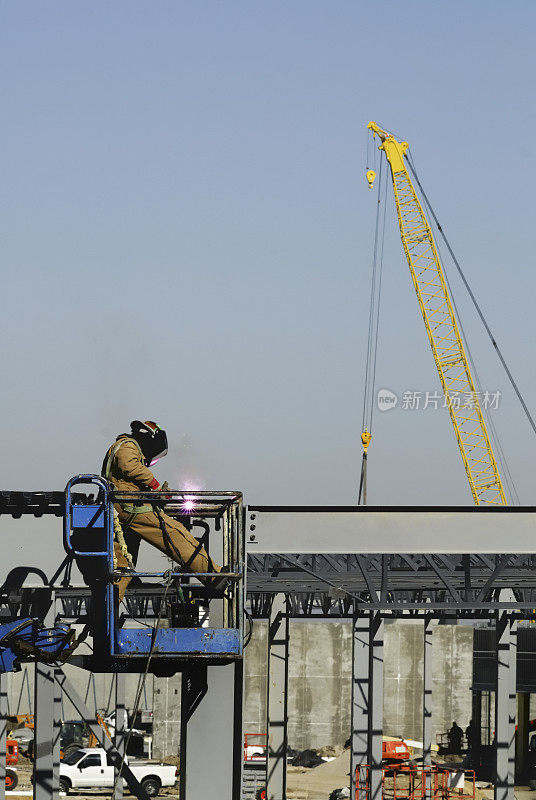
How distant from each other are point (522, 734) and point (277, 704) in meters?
22.8

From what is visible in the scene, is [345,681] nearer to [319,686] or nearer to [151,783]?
[319,686]

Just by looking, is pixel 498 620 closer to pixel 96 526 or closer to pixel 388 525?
pixel 388 525

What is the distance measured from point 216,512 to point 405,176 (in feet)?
218

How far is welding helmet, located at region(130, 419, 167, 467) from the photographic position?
1230 cm

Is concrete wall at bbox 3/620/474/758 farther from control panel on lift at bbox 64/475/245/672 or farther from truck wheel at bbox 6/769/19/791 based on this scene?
control panel on lift at bbox 64/475/245/672

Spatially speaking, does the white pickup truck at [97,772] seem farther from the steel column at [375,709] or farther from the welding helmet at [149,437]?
the welding helmet at [149,437]

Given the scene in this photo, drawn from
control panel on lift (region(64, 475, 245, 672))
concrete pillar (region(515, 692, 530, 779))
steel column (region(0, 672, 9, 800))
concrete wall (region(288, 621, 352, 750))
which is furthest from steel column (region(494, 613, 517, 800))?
concrete wall (region(288, 621, 352, 750))

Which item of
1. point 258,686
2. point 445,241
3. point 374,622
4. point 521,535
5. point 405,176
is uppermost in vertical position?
point 405,176

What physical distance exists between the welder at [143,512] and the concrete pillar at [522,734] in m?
38.4

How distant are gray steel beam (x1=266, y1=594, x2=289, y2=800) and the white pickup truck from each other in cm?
1154

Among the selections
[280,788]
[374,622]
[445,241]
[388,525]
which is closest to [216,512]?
[388,525]

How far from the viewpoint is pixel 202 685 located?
11305 millimetres

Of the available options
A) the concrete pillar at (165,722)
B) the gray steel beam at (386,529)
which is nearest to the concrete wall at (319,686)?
the concrete pillar at (165,722)

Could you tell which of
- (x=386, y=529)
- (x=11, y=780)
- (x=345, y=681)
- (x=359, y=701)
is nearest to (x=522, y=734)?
(x=345, y=681)
